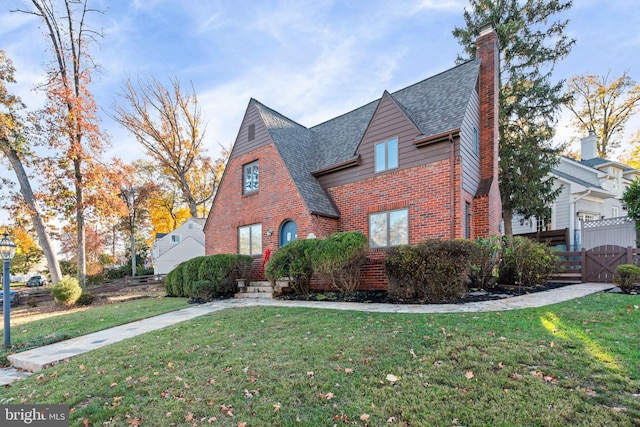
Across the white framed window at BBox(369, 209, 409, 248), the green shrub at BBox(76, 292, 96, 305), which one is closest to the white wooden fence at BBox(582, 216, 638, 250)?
the white framed window at BBox(369, 209, 409, 248)

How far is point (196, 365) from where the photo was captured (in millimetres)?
4312

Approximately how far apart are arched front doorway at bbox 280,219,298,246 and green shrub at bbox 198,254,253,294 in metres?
1.64

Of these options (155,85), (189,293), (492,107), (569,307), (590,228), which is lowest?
(189,293)

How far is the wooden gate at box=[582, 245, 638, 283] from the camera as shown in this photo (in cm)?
966

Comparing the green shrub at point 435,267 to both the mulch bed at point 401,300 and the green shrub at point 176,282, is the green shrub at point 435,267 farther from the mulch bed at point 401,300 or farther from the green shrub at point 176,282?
the green shrub at point 176,282

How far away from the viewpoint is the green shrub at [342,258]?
27.5 feet

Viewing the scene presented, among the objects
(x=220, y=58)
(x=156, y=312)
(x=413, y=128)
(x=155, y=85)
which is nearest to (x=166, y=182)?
(x=155, y=85)

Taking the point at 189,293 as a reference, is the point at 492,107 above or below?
above

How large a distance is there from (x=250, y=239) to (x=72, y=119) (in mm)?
10892

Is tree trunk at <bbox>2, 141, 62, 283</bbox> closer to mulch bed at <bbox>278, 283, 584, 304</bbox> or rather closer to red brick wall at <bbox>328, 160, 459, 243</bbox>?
mulch bed at <bbox>278, 283, 584, 304</bbox>

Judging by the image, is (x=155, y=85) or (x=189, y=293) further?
(x=155, y=85)

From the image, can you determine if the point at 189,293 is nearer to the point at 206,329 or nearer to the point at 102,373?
the point at 206,329

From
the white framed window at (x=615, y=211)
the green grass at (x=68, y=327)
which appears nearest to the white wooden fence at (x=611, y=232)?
the white framed window at (x=615, y=211)

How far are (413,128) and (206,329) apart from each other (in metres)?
8.69
